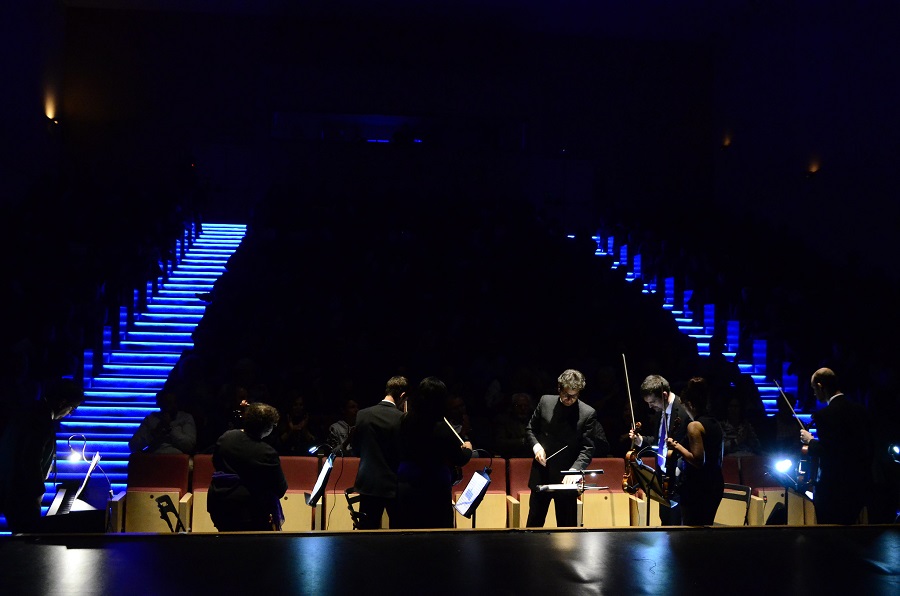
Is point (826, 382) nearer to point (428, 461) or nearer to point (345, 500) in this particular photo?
point (428, 461)

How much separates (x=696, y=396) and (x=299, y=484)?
2816mm

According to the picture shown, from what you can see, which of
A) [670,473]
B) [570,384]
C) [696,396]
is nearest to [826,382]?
[696,396]

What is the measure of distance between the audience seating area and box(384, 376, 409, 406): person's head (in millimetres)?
1209

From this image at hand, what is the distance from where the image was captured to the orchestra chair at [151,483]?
18.8ft

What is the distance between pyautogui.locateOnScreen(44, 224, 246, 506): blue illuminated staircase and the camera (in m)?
7.02

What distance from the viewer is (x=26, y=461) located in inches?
153

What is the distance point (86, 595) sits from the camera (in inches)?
111

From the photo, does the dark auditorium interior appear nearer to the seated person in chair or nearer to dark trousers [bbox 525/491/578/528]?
dark trousers [bbox 525/491/578/528]

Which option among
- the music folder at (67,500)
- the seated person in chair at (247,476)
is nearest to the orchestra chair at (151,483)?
the music folder at (67,500)

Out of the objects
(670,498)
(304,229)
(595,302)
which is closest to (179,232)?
(304,229)

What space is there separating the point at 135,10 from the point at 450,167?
6.16 m

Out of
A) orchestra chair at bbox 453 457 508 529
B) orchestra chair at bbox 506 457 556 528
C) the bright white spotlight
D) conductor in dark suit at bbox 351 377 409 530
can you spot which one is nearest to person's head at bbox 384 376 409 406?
conductor in dark suit at bbox 351 377 409 530

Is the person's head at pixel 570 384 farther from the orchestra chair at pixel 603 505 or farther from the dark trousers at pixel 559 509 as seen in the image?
the orchestra chair at pixel 603 505

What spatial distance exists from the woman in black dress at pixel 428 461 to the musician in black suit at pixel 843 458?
1.83 meters
